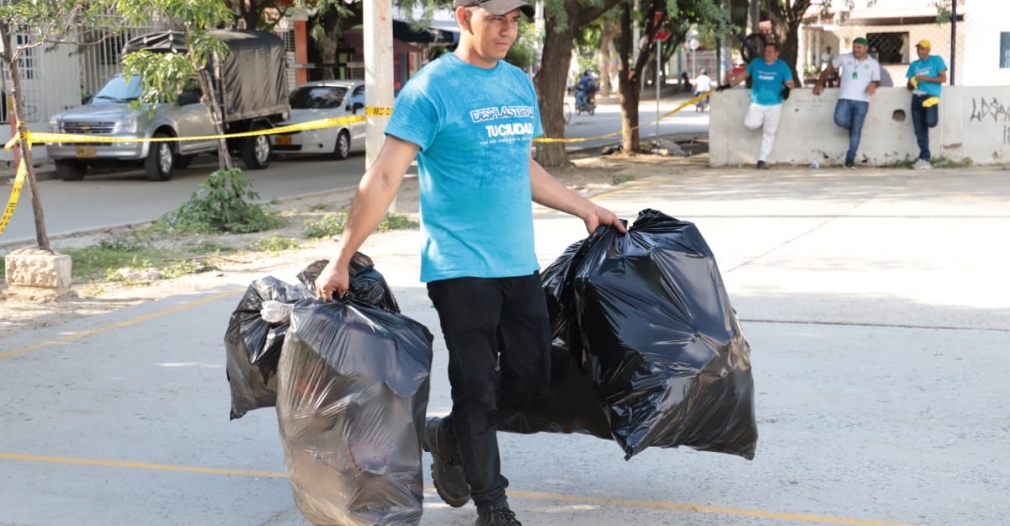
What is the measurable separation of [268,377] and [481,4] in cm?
142

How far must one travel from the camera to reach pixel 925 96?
1628cm

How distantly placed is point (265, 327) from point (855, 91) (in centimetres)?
1369

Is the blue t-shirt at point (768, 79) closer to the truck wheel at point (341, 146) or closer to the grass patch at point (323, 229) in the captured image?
the grass patch at point (323, 229)

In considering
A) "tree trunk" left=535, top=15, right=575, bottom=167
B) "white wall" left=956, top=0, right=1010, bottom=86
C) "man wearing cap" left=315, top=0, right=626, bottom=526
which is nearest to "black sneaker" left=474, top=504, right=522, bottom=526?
"man wearing cap" left=315, top=0, right=626, bottom=526

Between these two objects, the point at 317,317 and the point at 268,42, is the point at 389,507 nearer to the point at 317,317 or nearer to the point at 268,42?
the point at 317,317

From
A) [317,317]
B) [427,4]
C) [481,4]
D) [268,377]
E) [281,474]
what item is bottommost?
[281,474]

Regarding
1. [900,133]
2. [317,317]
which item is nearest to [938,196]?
[900,133]

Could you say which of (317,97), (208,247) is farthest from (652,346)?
(317,97)

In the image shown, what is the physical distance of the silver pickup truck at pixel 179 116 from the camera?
18266 millimetres

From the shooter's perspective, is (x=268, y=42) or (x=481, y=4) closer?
(x=481, y=4)

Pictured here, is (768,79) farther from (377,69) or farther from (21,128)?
(21,128)

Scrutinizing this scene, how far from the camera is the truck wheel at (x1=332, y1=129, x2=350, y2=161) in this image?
22.5m

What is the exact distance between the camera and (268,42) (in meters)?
21.7

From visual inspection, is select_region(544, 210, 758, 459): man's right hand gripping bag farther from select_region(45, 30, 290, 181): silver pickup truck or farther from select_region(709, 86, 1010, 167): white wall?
select_region(709, 86, 1010, 167): white wall
